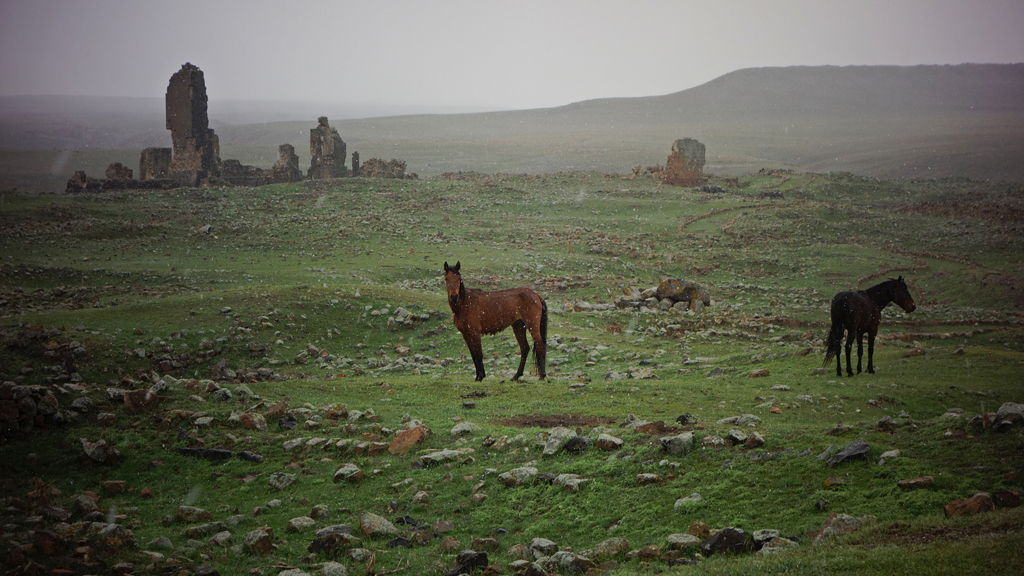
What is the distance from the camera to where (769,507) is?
20.6 feet

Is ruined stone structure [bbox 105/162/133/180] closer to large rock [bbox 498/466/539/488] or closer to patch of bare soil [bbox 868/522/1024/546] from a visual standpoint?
large rock [bbox 498/466/539/488]

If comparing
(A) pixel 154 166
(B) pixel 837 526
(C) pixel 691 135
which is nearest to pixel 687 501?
(B) pixel 837 526

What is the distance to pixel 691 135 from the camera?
147625 mm

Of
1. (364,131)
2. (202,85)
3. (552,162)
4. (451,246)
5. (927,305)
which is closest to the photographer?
(927,305)

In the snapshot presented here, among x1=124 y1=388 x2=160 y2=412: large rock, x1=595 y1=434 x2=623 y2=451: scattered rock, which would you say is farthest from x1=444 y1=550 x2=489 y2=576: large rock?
x1=124 y1=388 x2=160 y2=412: large rock

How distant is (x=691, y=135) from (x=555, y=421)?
148204 mm

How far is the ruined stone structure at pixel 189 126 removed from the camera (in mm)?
50750

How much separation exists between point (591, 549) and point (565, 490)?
129cm

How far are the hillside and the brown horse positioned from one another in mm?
73786

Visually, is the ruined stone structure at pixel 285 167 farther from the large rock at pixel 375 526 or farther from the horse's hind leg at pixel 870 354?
the large rock at pixel 375 526

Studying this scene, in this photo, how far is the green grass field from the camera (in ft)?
20.1

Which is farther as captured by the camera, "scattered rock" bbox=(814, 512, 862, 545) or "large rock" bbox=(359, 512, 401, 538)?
"large rock" bbox=(359, 512, 401, 538)

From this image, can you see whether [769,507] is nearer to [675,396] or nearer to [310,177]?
[675,396]

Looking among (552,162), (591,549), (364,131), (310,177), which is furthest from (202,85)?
(364,131)
